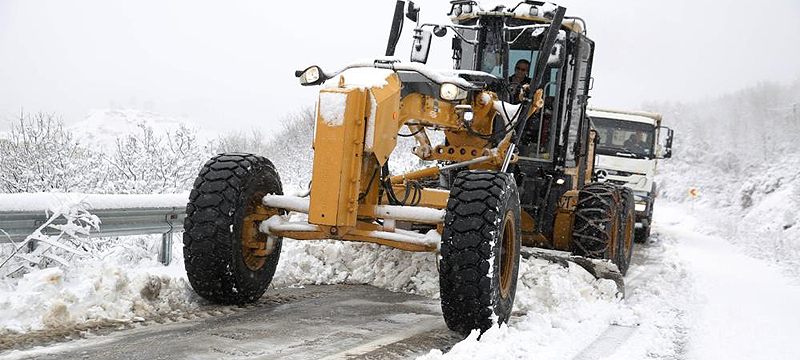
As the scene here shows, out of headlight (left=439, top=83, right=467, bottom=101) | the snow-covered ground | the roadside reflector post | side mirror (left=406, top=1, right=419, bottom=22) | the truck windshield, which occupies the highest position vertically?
side mirror (left=406, top=1, right=419, bottom=22)

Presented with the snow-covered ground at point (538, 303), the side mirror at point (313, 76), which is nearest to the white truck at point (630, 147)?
the snow-covered ground at point (538, 303)

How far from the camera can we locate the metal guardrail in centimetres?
566

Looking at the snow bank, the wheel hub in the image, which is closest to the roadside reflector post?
the snow bank

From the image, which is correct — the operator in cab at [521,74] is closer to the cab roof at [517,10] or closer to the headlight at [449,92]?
the cab roof at [517,10]

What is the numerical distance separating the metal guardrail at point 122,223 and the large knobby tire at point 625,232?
4.90 m

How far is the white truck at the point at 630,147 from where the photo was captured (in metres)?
17.2

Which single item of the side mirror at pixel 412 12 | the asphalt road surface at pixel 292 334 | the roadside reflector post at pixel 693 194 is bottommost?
the asphalt road surface at pixel 292 334

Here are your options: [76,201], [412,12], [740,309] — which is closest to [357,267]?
[412,12]

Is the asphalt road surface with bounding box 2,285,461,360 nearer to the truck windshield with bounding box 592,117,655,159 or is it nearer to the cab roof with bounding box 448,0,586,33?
the cab roof with bounding box 448,0,586,33

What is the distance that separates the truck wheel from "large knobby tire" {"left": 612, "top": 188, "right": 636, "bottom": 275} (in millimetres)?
236

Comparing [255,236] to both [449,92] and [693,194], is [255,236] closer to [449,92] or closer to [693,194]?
[449,92]

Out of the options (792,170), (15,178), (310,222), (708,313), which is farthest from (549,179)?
(792,170)

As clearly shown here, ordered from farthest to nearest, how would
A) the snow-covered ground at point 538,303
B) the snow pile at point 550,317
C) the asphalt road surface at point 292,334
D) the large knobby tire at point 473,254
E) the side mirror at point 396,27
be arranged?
the side mirror at point 396,27, the large knobby tire at point 473,254, the snow-covered ground at point 538,303, the snow pile at point 550,317, the asphalt road surface at point 292,334

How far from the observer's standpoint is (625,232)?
9969mm
